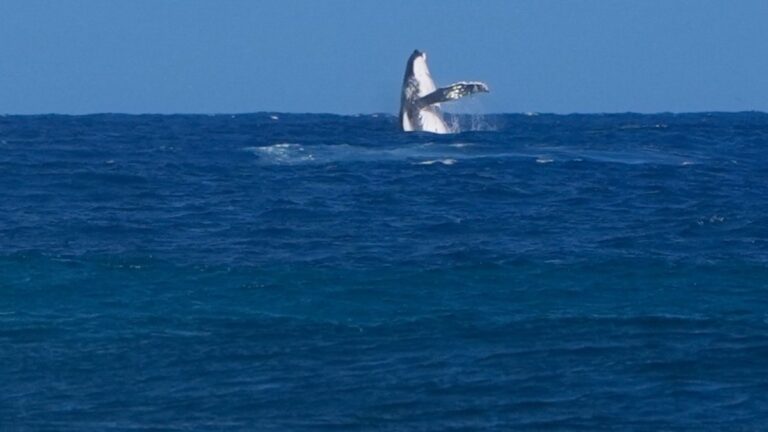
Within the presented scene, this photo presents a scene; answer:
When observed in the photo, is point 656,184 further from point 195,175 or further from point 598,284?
point 598,284

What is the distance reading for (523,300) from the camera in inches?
622

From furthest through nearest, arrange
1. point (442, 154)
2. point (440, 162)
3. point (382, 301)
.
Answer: point (442, 154), point (440, 162), point (382, 301)

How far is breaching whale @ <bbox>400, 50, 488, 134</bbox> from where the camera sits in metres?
37.3

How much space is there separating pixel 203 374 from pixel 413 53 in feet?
91.3

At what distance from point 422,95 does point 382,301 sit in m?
24.2

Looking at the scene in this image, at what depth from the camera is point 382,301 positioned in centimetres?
1581

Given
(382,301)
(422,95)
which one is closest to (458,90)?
(422,95)

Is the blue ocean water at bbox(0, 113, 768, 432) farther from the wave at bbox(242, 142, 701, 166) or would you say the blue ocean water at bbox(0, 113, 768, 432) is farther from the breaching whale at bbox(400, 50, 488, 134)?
the breaching whale at bbox(400, 50, 488, 134)

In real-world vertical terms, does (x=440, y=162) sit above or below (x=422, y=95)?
below

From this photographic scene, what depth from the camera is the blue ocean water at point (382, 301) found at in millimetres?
11688

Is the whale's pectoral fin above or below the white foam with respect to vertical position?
above

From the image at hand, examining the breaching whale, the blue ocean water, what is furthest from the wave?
the blue ocean water

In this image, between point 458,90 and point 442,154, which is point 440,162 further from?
point 458,90

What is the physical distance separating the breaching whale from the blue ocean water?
24.8 ft
